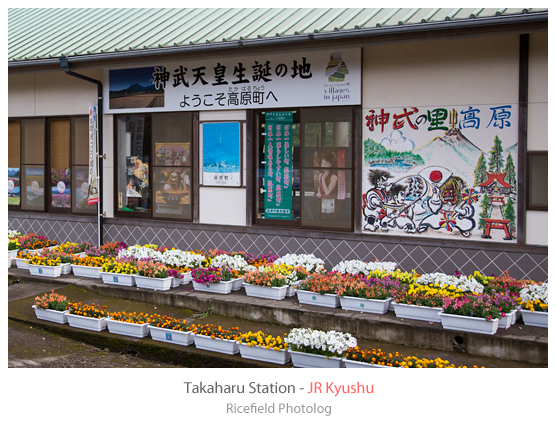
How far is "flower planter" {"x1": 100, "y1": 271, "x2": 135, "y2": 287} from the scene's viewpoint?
9438 mm

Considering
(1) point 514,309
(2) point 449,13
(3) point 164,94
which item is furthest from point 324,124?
(1) point 514,309

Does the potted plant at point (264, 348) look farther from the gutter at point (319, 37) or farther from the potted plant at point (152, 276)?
the gutter at point (319, 37)

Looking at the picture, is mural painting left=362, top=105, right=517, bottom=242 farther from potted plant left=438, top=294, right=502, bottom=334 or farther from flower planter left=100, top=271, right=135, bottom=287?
flower planter left=100, top=271, right=135, bottom=287

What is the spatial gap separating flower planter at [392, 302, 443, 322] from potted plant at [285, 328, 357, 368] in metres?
1.29

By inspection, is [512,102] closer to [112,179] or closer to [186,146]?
[186,146]

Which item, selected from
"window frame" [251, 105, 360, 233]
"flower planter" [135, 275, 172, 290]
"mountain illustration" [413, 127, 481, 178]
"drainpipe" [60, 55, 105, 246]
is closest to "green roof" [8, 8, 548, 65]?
"drainpipe" [60, 55, 105, 246]

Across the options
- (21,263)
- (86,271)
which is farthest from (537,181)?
(21,263)

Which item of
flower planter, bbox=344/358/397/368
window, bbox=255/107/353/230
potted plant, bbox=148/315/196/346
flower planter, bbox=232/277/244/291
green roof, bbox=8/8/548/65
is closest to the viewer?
flower planter, bbox=344/358/397/368

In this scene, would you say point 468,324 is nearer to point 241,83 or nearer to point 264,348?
point 264,348

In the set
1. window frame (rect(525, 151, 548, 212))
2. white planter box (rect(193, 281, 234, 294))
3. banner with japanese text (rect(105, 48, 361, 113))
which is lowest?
white planter box (rect(193, 281, 234, 294))

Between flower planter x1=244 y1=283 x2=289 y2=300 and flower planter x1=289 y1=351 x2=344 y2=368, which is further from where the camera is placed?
flower planter x1=244 y1=283 x2=289 y2=300

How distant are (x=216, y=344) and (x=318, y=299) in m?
1.75

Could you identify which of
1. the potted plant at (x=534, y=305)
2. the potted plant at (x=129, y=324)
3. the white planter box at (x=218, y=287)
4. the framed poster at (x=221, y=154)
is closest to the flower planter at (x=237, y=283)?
the white planter box at (x=218, y=287)

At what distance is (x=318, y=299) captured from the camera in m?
8.00
